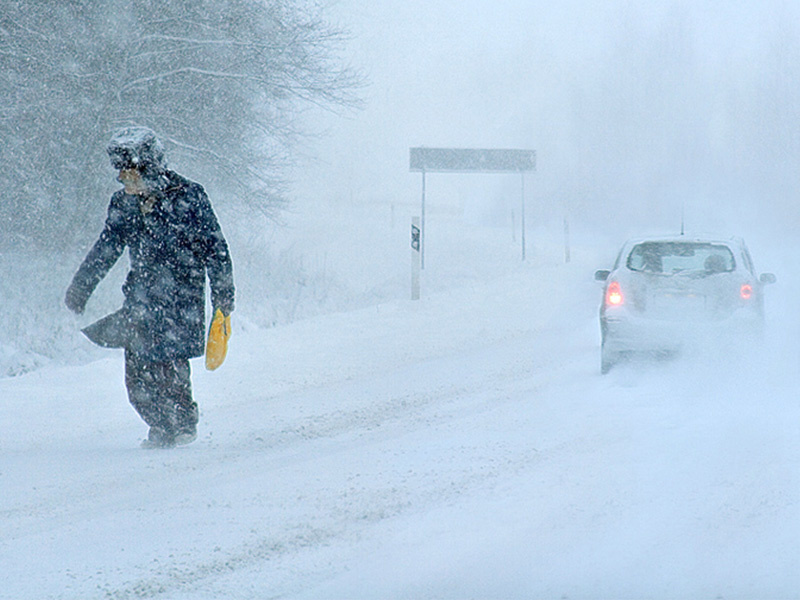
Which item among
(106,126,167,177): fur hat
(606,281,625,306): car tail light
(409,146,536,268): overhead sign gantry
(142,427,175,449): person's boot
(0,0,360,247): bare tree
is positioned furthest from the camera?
(409,146,536,268): overhead sign gantry

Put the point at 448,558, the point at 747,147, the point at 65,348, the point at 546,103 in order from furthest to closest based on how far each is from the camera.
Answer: the point at 546,103
the point at 747,147
the point at 65,348
the point at 448,558

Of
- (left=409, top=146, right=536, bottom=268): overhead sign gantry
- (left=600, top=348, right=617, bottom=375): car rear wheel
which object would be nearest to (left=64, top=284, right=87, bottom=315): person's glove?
(left=600, top=348, right=617, bottom=375): car rear wheel

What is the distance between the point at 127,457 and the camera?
5.77 meters

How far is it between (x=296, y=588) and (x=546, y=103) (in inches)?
2639

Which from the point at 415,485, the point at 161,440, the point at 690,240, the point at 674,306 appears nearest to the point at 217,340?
the point at 161,440

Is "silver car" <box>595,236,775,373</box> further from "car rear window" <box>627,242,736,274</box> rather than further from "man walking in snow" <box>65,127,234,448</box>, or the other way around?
"man walking in snow" <box>65,127,234,448</box>

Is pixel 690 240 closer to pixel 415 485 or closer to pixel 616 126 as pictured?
pixel 415 485

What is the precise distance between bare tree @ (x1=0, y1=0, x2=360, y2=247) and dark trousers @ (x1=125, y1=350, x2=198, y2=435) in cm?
775

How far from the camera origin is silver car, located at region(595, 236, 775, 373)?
880 cm

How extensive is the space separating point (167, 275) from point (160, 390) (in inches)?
28.6

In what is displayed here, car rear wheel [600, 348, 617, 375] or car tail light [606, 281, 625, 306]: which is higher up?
car tail light [606, 281, 625, 306]

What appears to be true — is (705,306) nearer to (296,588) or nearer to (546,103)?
(296,588)

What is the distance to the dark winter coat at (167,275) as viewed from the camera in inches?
226

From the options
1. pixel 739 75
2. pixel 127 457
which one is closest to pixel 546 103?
pixel 739 75
